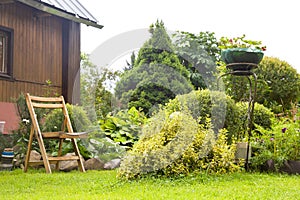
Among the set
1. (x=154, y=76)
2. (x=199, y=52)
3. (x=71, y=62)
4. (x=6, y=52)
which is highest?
(x=199, y=52)

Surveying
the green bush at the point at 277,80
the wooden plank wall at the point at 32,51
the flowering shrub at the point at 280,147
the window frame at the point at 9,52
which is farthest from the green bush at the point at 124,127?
the green bush at the point at 277,80

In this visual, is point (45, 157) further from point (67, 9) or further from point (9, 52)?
point (67, 9)

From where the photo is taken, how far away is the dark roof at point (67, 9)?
782 centimetres

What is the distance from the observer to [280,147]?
227 inches

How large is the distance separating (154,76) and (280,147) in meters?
3.99

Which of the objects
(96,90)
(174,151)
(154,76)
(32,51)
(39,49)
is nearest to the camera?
Result: (174,151)

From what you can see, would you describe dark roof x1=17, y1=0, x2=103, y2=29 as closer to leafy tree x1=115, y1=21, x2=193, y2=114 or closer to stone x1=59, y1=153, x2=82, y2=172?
leafy tree x1=115, y1=21, x2=193, y2=114

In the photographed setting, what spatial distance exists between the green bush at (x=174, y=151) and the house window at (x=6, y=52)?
13.5 feet

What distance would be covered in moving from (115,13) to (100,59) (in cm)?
96

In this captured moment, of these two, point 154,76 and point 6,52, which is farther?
point 154,76

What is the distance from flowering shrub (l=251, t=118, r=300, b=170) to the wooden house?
14.0ft

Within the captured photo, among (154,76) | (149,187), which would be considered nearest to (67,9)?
(154,76)

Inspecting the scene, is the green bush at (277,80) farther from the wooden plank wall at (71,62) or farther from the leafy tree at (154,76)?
the wooden plank wall at (71,62)

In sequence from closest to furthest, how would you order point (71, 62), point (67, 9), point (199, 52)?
point (67, 9), point (71, 62), point (199, 52)
